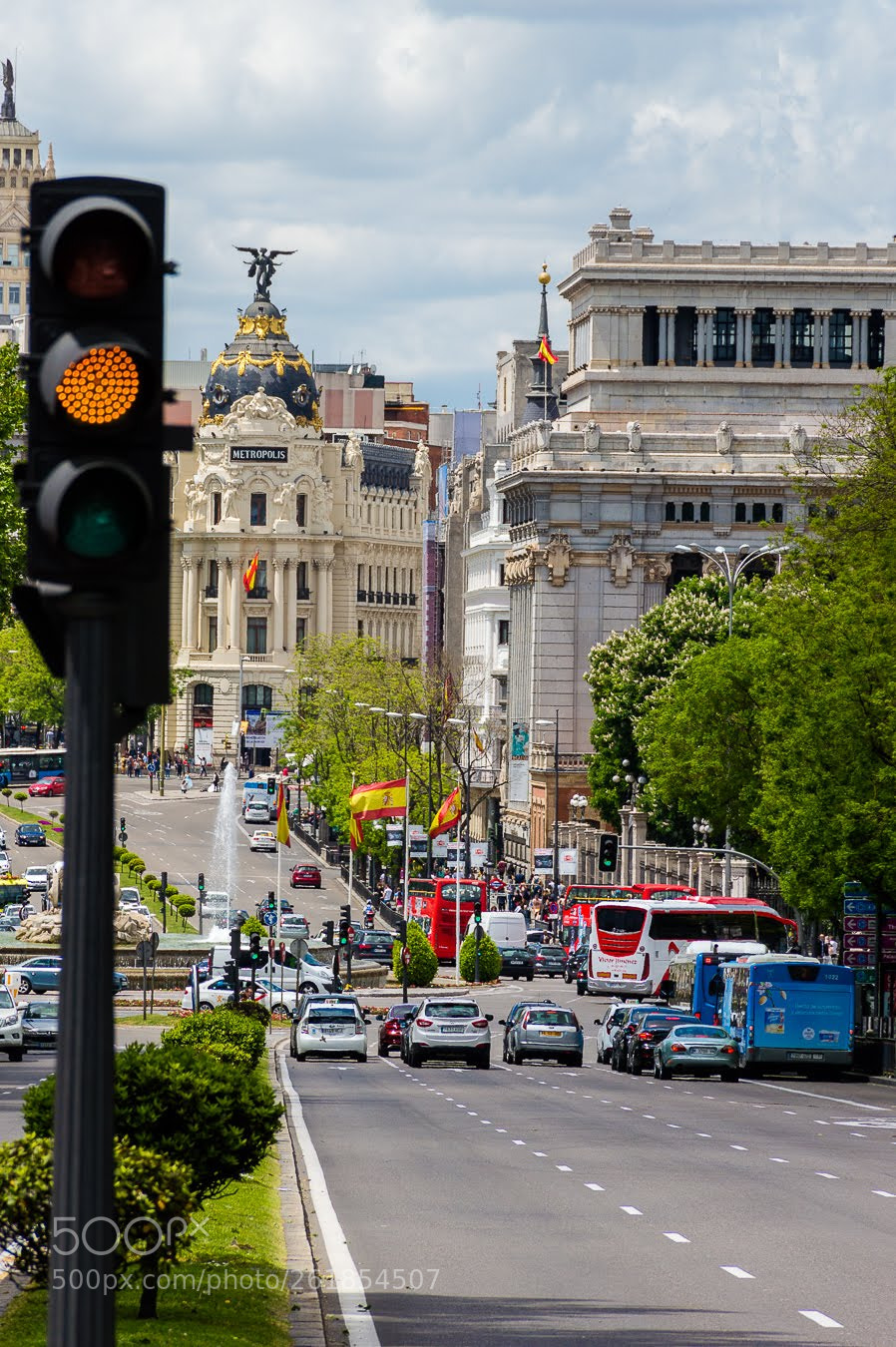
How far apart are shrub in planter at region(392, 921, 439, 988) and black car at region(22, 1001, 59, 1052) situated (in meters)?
25.1

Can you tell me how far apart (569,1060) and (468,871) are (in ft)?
152

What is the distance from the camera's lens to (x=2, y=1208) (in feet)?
41.7

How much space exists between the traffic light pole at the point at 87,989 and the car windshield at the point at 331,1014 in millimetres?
44317

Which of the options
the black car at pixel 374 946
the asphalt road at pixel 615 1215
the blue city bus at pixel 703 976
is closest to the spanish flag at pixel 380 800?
the black car at pixel 374 946

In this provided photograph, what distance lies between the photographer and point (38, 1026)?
5222 centimetres

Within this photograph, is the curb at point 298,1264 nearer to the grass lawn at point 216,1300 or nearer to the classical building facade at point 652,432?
the grass lawn at point 216,1300

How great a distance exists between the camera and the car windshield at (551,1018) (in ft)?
168

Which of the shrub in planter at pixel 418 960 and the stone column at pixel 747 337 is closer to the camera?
the shrub in planter at pixel 418 960

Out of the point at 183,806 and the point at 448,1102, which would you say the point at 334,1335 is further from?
the point at 183,806

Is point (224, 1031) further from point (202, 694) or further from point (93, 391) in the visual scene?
point (202, 694)

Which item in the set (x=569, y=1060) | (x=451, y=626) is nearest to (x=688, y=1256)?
(x=569, y=1060)

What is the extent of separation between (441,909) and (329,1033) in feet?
139

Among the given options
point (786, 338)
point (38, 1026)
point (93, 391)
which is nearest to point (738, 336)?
point (786, 338)

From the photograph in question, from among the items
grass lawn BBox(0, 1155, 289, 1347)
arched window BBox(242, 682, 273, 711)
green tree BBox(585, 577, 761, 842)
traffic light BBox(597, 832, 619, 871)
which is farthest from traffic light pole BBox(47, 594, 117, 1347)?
arched window BBox(242, 682, 273, 711)
